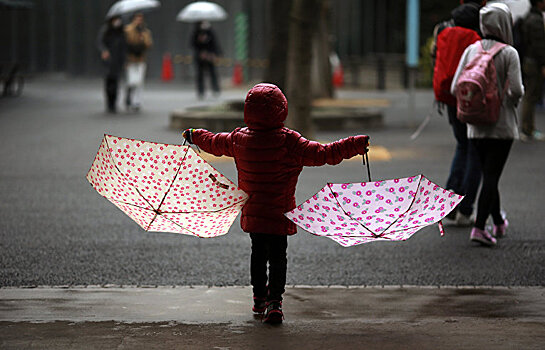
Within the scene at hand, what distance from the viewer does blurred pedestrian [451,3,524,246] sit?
7.27 metres

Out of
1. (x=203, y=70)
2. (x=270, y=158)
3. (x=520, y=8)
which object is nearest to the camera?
(x=270, y=158)

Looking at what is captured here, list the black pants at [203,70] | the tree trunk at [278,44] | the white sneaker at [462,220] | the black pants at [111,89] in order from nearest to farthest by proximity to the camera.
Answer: the white sneaker at [462,220] < the tree trunk at [278,44] < the black pants at [111,89] < the black pants at [203,70]

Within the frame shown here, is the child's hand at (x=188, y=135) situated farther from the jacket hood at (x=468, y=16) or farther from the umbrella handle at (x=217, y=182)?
the jacket hood at (x=468, y=16)

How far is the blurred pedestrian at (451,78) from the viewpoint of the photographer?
798 cm

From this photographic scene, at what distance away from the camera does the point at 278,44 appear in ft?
59.6

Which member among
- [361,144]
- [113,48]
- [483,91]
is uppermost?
[113,48]

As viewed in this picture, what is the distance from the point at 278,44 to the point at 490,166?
1098 centimetres

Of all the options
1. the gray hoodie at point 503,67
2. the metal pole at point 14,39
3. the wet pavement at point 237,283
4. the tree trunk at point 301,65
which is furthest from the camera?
the metal pole at point 14,39

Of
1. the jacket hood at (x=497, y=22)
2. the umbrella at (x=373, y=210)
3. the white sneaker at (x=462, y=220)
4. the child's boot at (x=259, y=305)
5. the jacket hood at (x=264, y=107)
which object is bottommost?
the child's boot at (x=259, y=305)

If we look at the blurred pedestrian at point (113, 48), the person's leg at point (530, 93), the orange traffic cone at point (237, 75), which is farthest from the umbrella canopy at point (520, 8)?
the orange traffic cone at point (237, 75)

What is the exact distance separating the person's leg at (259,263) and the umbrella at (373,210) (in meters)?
0.31

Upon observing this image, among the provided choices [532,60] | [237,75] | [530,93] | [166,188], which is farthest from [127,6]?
[166,188]

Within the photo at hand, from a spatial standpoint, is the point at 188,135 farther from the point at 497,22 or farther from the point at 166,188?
the point at 497,22

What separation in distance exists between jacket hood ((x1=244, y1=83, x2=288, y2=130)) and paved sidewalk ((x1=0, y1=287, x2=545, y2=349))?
1057 mm
